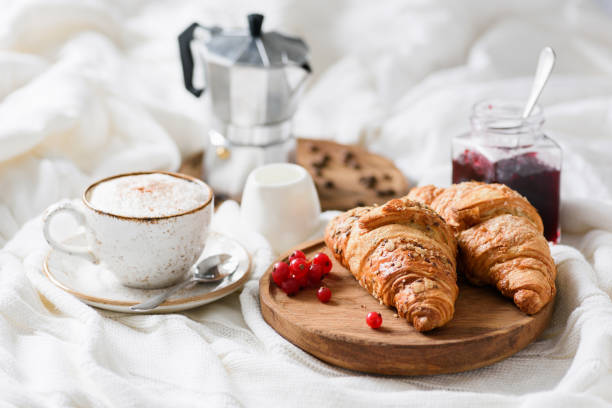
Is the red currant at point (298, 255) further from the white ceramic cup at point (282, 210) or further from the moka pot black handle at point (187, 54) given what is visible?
the moka pot black handle at point (187, 54)

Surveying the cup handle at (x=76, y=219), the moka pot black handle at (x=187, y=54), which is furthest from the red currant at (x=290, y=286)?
the moka pot black handle at (x=187, y=54)

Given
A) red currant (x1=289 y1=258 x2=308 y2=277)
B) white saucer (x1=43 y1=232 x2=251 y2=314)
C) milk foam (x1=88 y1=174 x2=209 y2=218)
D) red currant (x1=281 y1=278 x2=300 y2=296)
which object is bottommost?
white saucer (x1=43 y1=232 x2=251 y2=314)

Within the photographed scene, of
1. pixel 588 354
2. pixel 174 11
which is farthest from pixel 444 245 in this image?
pixel 174 11

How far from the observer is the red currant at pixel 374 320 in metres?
1.14

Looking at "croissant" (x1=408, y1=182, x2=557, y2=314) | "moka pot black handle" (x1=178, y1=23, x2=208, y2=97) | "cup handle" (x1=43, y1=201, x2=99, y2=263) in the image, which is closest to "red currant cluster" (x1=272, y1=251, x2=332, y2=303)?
"croissant" (x1=408, y1=182, x2=557, y2=314)

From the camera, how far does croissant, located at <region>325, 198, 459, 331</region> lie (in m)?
1.13

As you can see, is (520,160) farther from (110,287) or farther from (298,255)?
(110,287)

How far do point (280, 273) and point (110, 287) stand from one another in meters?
0.34

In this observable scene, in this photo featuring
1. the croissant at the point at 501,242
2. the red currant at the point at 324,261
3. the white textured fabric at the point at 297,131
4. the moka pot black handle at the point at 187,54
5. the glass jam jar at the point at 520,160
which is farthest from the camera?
the moka pot black handle at the point at 187,54

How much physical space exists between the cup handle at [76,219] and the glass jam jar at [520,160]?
0.86 meters

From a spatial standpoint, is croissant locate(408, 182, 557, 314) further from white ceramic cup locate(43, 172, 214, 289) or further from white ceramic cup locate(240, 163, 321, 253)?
white ceramic cup locate(43, 172, 214, 289)

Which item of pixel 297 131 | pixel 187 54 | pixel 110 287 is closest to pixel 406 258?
pixel 110 287

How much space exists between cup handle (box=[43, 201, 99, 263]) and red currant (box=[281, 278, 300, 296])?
385 millimetres

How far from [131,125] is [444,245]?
3.85ft
